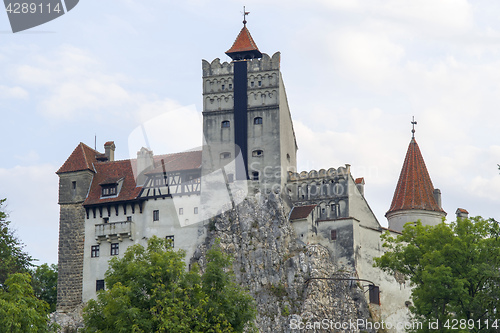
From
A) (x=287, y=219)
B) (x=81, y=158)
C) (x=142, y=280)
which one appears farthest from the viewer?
(x=81, y=158)

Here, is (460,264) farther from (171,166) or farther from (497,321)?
(171,166)

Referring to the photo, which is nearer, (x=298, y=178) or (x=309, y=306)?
(x=309, y=306)

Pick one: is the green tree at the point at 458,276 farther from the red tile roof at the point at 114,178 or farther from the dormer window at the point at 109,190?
the dormer window at the point at 109,190

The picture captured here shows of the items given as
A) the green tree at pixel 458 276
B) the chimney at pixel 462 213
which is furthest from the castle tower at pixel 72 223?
the chimney at pixel 462 213

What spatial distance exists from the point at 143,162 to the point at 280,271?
47.8ft

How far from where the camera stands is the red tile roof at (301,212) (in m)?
75.1

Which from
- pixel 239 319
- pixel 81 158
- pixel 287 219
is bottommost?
pixel 239 319

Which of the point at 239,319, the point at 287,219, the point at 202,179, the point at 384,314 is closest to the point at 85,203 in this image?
the point at 202,179

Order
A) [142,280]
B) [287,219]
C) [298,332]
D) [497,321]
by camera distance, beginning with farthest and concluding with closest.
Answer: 1. [287,219]
2. [298,332]
3. [497,321]
4. [142,280]

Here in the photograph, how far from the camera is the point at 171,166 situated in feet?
254

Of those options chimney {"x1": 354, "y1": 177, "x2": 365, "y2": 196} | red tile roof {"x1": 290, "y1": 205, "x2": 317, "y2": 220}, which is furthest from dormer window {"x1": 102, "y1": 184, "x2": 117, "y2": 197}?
chimney {"x1": 354, "y1": 177, "x2": 365, "y2": 196}

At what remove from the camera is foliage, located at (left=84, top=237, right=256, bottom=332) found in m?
50.0

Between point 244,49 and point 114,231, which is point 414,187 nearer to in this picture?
point 244,49

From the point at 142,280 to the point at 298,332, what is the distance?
827 inches
